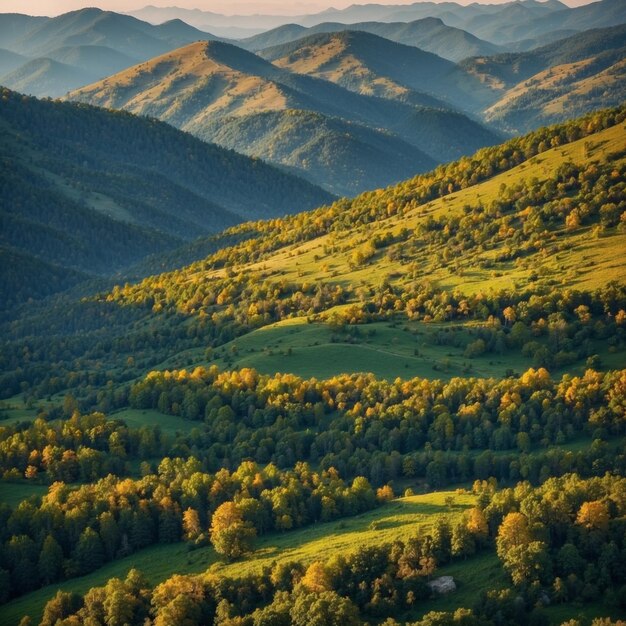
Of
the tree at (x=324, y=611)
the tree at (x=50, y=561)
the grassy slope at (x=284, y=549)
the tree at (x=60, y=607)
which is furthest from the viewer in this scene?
the tree at (x=50, y=561)

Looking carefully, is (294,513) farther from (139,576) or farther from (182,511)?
(139,576)

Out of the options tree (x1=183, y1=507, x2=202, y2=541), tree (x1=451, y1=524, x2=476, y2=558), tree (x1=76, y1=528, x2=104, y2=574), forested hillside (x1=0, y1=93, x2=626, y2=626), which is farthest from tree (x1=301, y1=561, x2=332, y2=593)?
tree (x1=76, y1=528, x2=104, y2=574)

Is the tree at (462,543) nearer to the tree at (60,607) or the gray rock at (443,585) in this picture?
the gray rock at (443,585)

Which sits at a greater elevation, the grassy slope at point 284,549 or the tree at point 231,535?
the tree at point 231,535

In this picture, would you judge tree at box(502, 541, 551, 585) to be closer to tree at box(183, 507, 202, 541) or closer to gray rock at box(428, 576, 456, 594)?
gray rock at box(428, 576, 456, 594)

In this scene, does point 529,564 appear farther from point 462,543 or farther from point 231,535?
point 231,535

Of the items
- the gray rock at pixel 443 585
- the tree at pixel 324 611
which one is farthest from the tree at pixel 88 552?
the gray rock at pixel 443 585

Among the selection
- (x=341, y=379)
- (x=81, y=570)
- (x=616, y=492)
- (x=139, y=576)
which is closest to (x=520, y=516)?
(x=616, y=492)
